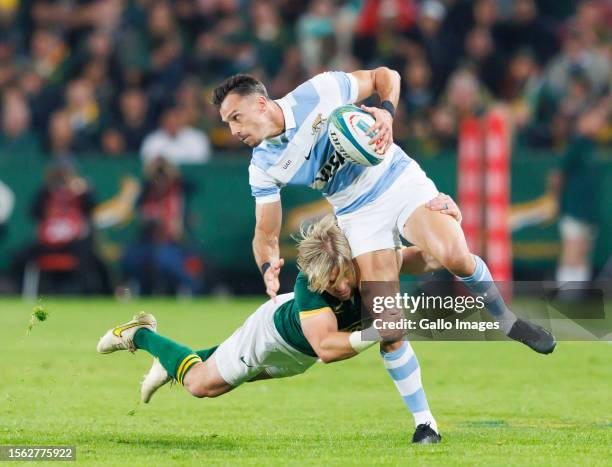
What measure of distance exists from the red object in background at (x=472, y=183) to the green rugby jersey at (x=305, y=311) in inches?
376

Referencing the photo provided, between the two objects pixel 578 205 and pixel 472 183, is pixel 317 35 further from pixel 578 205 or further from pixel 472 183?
pixel 578 205

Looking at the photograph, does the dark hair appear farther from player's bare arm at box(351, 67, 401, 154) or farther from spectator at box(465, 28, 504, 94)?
spectator at box(465, 28, 504, 94)

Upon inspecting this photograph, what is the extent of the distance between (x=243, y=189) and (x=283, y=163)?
989cm

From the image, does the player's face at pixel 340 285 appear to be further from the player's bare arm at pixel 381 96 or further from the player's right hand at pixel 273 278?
the player's bare arm at pixel 381 96

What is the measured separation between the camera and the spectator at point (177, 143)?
756 inches

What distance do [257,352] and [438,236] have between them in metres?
1.35

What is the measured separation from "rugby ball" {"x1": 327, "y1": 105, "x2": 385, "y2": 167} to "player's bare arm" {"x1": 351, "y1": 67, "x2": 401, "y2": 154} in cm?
4

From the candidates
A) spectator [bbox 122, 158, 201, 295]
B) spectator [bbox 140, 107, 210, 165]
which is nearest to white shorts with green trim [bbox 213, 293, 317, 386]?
spectator [bbox 122, 158, 201, 295]

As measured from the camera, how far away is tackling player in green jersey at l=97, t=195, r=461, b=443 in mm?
7957

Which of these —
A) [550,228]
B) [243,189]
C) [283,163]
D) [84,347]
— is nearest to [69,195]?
[243,189]

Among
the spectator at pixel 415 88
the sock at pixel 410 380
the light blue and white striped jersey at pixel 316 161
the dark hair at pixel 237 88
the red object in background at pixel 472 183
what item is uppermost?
the dark hair at pixel 237 88

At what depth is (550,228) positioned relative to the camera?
18.5 metres

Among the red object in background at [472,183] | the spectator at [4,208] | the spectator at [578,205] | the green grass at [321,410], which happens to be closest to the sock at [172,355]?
the green grass at [321,410]

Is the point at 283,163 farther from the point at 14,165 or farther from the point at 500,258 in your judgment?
the point at 14,165
